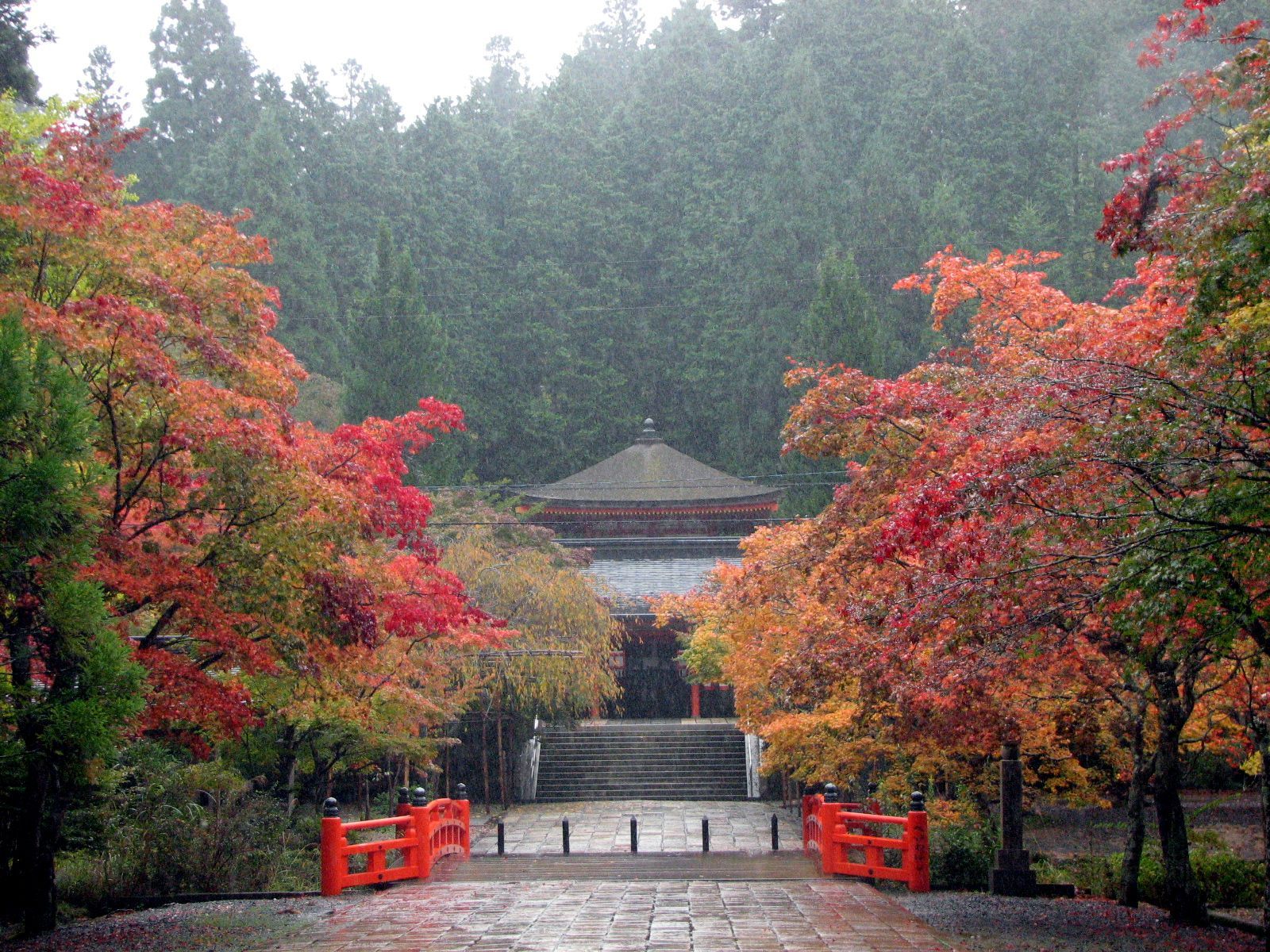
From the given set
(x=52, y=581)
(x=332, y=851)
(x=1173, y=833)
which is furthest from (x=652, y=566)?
(x=52, y=581)

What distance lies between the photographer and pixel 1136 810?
1137cm

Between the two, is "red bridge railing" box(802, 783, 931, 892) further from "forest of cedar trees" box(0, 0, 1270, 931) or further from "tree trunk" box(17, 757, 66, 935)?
"tree trunk" box(17, 757, 66, 935)

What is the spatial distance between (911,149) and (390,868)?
50.1m

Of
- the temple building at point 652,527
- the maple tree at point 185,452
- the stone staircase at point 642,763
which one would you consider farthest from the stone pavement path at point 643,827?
the temple building at point 652,527

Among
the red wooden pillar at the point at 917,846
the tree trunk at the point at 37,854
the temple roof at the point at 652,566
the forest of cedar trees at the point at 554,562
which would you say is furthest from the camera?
the temple roof at the point at 652,566

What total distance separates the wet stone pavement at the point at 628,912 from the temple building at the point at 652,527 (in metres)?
17.6

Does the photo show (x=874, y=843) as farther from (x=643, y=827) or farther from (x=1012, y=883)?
(x=643, y=827)

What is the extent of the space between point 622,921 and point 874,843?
3.91 meters

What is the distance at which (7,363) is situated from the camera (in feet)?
27.1

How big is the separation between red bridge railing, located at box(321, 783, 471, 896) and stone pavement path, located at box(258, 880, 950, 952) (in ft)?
1.09

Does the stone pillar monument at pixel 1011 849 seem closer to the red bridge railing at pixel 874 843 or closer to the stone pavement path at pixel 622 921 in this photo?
the red bridge railing at pixel 874 843

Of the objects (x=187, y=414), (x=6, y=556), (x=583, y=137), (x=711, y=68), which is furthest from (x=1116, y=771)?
(x=711, y=68)

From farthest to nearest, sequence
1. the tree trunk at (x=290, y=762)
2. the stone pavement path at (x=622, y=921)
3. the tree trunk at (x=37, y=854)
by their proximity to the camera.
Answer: the tree trunk at (x=290, y=762) → the tree trunk at (x=37, y=854) → the stone pavement path at (x=622, y=921)

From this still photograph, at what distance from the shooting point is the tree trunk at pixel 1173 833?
10625 millimetres
